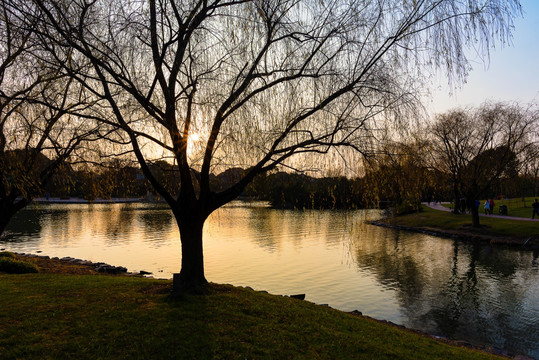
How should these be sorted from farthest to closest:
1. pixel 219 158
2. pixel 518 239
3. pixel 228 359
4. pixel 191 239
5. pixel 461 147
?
pixel 461 147 → pixel 518 239 → pixel 191 239 → pixel 219 158 → pixel 228 359

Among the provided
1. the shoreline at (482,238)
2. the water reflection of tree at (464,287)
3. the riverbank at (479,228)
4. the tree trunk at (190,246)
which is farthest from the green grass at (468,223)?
the tree trunk at (190,246)

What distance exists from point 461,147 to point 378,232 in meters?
10.0

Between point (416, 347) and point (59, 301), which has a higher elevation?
point (59, 301)

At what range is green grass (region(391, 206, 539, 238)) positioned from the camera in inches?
1089

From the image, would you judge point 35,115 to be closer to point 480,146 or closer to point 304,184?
point 304,184

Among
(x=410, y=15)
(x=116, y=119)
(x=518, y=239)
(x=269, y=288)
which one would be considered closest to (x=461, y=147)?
(x=518, y=239)

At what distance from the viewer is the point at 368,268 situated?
19688 mm

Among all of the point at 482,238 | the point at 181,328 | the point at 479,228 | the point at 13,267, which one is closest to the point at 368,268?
the point at 482,238

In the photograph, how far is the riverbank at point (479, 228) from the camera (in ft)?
85.9

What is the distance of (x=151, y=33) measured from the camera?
24.7 feet

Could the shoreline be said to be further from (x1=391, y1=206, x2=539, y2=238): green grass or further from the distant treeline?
the distant treeline

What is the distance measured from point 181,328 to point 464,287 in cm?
1401

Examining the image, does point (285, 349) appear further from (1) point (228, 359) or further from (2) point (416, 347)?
(2) point (416, 347)

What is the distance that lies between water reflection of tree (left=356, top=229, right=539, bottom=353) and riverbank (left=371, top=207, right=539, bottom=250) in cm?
172
